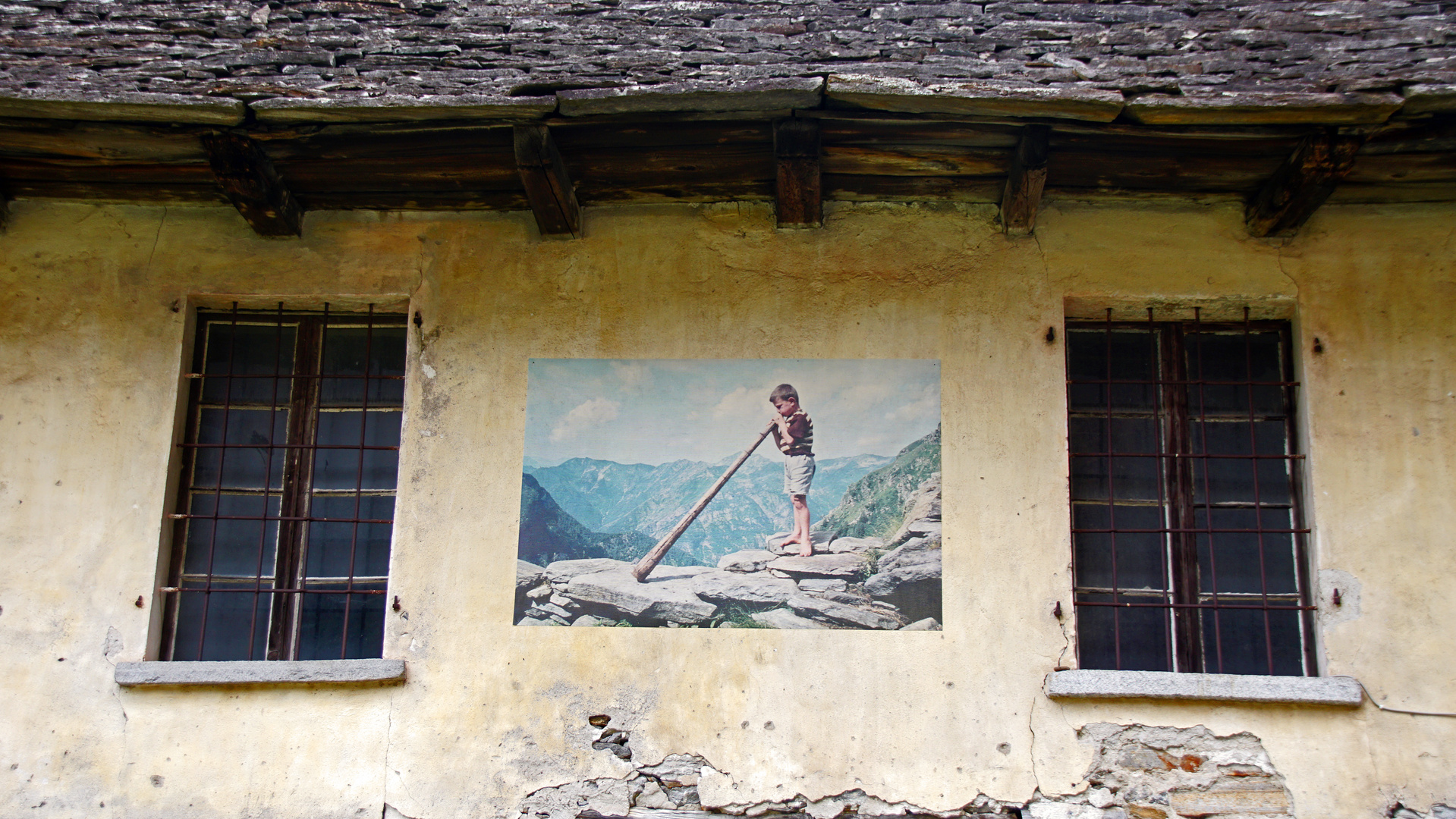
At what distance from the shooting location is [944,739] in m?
3.73

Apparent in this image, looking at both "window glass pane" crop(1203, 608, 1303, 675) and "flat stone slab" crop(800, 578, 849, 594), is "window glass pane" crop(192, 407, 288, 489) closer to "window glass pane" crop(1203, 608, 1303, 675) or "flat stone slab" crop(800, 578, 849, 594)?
"flat stone slab" crop(800, 578, 849, 594)

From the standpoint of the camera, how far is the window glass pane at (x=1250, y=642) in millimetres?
3924

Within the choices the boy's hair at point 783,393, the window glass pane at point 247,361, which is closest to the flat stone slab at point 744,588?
the boy's hair at point 783,393

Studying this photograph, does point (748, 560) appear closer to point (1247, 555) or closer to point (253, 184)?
point (1247, 555)

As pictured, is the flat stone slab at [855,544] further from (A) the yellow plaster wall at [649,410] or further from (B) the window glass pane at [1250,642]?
(B) the window glass pane at [1250,642]

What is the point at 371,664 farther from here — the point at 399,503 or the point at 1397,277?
the point at 1397,277

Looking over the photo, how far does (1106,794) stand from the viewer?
11.9 feet

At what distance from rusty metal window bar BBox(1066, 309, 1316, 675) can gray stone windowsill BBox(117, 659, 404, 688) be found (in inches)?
111

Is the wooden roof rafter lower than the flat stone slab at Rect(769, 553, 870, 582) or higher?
higher

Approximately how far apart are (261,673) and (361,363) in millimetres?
1398

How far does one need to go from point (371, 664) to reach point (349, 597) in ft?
1.45

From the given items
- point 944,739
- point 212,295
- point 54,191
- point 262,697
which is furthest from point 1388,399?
point 54,191

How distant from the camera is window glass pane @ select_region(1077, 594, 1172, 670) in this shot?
13.1 ft

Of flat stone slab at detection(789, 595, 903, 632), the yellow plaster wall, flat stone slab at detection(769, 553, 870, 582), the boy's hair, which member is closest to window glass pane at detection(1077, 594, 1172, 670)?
the yellow plaster wall
